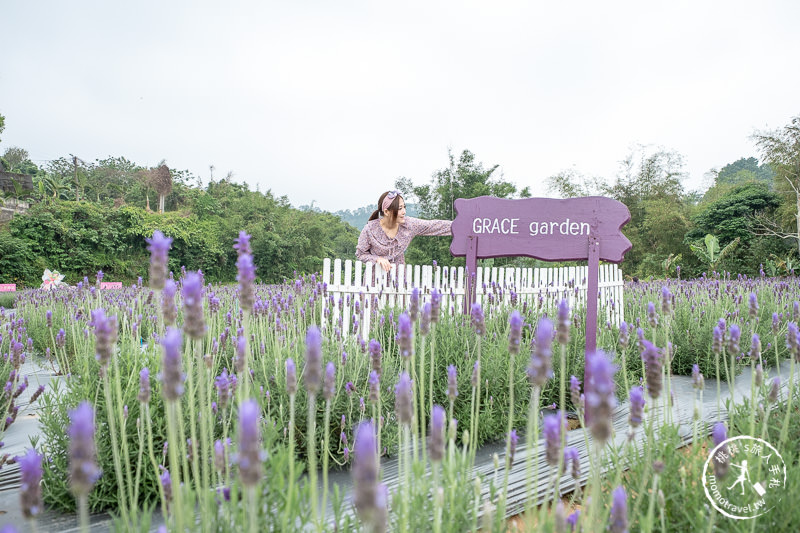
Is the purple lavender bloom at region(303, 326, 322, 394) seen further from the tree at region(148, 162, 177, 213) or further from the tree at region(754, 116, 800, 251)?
the tree at region(148, 162, 177, 213)

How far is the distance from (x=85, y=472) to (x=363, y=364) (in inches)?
95.2

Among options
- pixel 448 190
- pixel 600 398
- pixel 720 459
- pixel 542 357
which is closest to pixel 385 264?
pixel 542 357

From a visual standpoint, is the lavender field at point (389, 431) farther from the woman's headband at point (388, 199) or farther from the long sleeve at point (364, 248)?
the woman's headband at point (388, 199)

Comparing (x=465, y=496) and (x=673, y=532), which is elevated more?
(x=465, y=496)

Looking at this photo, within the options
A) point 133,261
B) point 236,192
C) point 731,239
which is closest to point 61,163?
point 236,192

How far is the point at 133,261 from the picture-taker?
2533cm

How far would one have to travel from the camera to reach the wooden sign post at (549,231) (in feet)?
13.1

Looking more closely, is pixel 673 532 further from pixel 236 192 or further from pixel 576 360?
pixel 236 192

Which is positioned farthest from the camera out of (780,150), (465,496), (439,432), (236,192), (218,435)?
(236,192)

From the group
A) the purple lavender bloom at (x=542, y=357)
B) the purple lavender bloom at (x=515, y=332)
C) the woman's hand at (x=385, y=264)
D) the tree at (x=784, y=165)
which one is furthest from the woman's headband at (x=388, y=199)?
the tree at (x=784, y=165)

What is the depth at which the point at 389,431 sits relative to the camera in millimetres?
2881

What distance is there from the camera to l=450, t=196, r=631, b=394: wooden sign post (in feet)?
13.1

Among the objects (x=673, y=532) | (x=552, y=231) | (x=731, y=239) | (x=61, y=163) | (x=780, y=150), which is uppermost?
(x=61, y=163)

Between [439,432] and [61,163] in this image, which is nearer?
[439,432]
